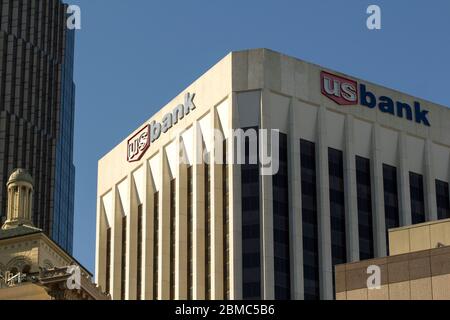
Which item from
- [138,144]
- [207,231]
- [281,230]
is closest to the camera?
[281,230]

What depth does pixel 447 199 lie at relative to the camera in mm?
163875

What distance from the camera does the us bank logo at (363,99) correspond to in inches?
6265

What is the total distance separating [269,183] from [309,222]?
5681 mm

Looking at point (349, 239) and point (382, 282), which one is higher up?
point (349, 239)

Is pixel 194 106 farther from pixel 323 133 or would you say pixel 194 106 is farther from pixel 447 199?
pixel 447 199

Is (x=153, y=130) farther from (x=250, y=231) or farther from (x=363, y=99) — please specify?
(x=250, y=231)

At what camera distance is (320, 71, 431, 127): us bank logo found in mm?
159125

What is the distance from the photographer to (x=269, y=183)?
149 metres

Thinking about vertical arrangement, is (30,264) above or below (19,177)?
below

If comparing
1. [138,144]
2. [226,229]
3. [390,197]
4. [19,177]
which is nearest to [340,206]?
[390,197]

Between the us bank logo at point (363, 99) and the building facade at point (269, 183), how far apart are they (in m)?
0.11

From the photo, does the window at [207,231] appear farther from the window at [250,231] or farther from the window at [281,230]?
the window at [281,230]
